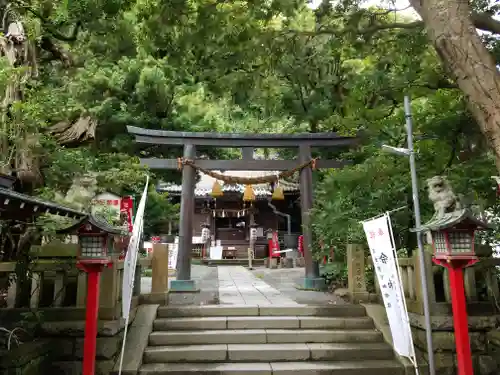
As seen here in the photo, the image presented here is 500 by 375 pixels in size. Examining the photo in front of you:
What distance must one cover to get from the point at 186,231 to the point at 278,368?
5.19 m

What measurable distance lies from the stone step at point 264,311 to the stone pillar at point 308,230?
306 cm

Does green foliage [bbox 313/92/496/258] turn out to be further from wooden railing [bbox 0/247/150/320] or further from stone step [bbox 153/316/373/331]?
wooden railing [bbox 0/247/150/320]

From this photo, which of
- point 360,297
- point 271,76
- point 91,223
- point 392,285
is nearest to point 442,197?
point 392,285

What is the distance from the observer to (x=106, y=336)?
559 centimetres

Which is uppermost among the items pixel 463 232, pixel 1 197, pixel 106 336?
pixel 1 197

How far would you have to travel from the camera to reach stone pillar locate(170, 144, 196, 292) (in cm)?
966

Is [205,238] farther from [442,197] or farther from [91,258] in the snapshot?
[442,197]

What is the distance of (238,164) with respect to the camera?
35.6 ft

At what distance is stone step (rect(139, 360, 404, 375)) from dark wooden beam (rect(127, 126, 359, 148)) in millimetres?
6152

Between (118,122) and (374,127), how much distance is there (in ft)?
23.8

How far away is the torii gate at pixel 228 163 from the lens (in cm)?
1000

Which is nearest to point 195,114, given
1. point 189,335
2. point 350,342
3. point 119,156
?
point 119,156

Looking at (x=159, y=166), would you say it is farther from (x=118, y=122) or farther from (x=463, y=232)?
(x=463, y=232)

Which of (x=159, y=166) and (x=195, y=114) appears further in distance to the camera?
(x=195, y=114)
